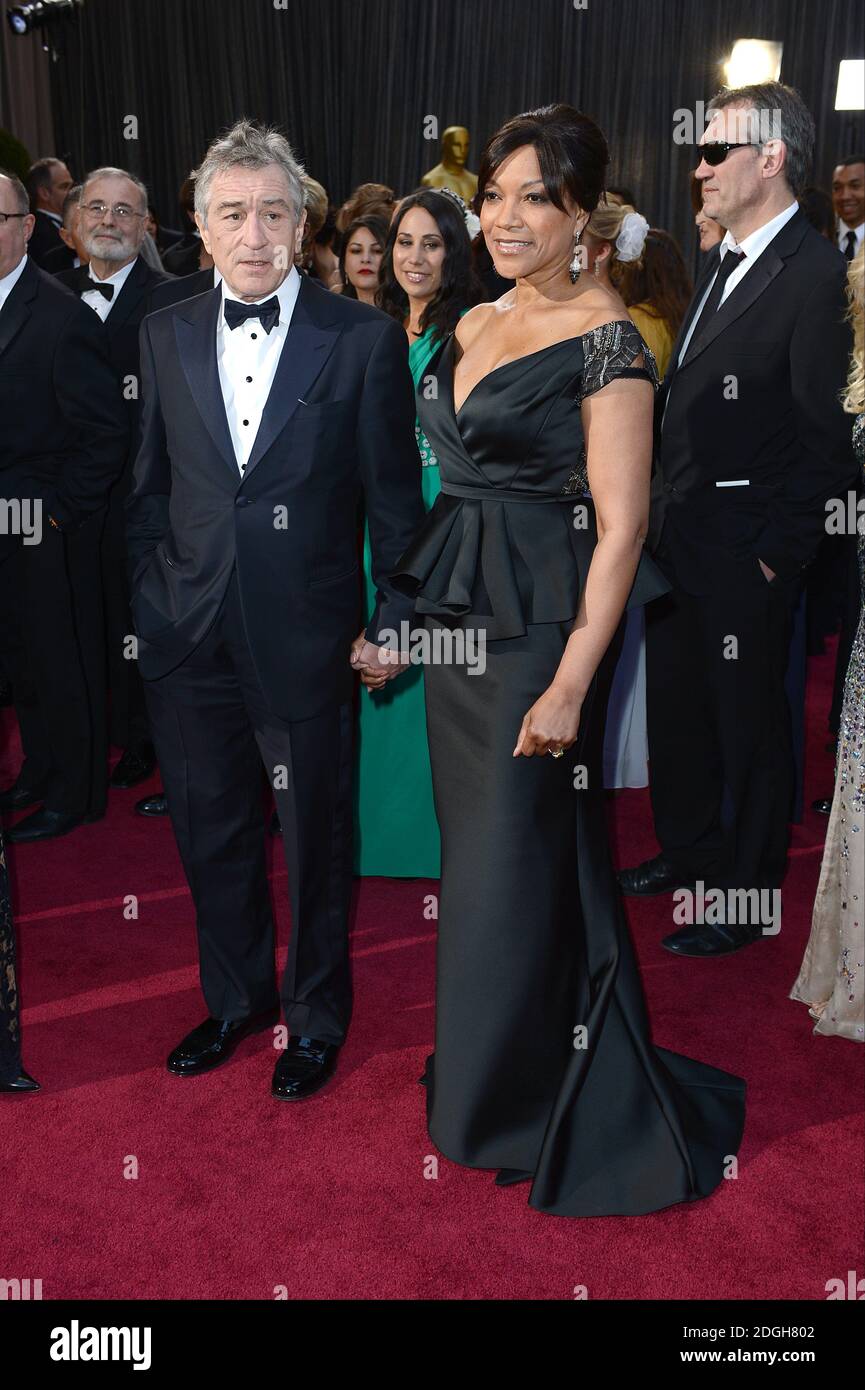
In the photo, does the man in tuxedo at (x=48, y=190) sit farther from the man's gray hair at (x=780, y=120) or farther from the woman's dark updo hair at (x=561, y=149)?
the woman's dark updo hair at (x=561, y=149)

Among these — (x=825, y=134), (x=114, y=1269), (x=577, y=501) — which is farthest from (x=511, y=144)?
(x=825, y=134)

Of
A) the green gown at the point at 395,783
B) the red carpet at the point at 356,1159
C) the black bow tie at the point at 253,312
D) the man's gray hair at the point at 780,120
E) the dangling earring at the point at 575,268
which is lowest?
the red carpet at the point at 356,1159

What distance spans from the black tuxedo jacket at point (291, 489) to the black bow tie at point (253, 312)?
4cm

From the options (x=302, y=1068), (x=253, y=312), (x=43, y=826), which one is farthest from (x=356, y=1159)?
(x=43, y=826)

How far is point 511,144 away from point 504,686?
0.84 metres

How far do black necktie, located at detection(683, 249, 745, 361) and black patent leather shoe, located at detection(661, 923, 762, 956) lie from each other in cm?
138

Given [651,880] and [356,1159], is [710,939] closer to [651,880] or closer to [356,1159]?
[651,880]

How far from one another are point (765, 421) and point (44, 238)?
4706 mm

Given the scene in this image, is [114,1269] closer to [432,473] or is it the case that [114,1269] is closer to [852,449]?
[432,473]

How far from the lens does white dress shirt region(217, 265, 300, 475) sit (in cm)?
233

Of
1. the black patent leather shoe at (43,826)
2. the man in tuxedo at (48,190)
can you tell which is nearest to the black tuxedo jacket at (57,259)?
the man in tuxedo at (48,190)

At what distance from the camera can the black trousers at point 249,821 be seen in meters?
2.48

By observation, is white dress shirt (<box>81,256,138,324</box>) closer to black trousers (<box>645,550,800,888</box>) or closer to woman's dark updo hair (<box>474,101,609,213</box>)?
black trousers (<box>645,550,800,888</box>)

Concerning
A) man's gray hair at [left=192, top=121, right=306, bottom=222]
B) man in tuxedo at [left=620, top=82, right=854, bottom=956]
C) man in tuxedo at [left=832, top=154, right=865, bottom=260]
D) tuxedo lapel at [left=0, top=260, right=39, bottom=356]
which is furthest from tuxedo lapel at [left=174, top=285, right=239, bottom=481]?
man in tuxedo at [left=832, top=154, right=865, bottom=260]
